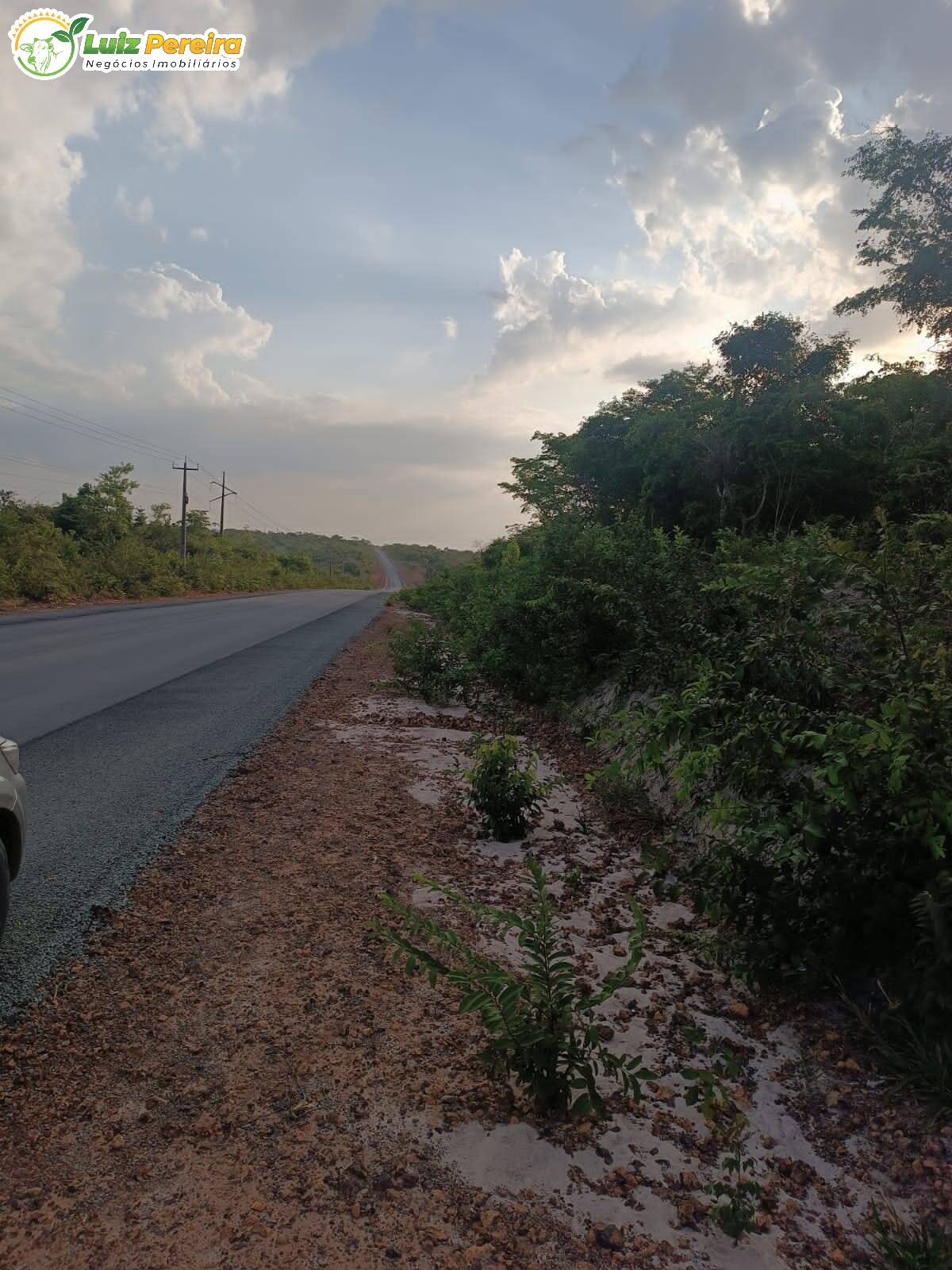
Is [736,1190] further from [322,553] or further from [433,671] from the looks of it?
[322,553]

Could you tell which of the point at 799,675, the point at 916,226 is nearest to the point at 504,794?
the point at 799,675

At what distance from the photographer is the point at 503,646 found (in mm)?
10602

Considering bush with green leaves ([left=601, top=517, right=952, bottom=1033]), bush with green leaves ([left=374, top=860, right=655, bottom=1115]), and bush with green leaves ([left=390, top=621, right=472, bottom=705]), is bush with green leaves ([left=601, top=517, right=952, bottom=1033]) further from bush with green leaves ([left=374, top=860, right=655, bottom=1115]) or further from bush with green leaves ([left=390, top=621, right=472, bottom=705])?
bush with green leaves ([left=390, top=621, right=472, bottom=705])

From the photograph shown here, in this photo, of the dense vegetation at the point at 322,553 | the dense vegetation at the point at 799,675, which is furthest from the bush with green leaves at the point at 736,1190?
the dense vegetation at the point at 322,553

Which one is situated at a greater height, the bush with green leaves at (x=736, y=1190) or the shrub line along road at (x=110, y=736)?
the shrub line along road at (x=110, y=736)

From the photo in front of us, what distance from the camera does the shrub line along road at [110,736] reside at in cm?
378

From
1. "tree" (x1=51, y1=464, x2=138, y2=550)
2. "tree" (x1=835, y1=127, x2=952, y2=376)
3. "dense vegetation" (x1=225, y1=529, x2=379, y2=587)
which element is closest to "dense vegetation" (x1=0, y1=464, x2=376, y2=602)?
"tree" (x1=51, y1=464, x2=138, y2=550)

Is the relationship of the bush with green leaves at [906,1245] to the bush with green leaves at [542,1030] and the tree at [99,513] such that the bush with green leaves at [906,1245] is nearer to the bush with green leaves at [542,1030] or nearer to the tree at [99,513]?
the bush with green leaves at [542,1030]

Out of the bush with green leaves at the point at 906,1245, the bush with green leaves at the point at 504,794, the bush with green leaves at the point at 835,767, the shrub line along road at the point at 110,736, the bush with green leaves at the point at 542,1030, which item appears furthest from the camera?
the bush with green leaves at the point at 504,794

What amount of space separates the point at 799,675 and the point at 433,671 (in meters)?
6.83

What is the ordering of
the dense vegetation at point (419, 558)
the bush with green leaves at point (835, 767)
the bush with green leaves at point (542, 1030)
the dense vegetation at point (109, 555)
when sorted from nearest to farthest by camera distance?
the bush with green leaves at point (542, 1030), the bush with green leaves at point (835, 767), the dense vegetation at point (109, 555), the dense vegetation at point (419, 558)

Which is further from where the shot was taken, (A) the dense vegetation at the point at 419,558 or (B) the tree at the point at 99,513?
(A) the dense vegetation at the point at 419,558

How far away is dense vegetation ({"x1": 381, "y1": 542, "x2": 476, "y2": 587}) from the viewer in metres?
96.5

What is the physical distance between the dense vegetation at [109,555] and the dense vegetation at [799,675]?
662 inches
